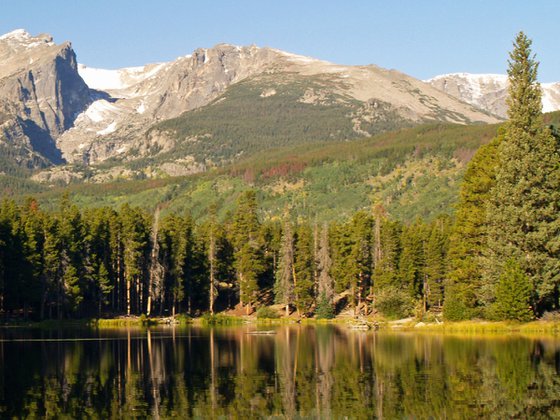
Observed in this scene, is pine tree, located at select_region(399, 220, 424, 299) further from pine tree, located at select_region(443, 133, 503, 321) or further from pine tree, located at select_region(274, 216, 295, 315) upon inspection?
pine tree, located at select_region(443, 133, 503, 321)

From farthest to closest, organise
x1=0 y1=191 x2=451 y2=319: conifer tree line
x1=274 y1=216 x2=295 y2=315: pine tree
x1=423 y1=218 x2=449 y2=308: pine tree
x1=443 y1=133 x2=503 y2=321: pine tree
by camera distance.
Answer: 1. x1=274 y1=216 x2=295 y2=315: pine tree
2. x1=0 y1=191 x2=451 y2=319: conifer tree line
3. x1=423 y1=218 x2=449 y2=308: pine tree
4. x1=443 y1=133 x2=503 y2=321: pine tree

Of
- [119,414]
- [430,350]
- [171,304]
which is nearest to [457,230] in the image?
[430,350]

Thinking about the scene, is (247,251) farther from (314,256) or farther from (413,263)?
(413,263)

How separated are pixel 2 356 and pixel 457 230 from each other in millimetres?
48163

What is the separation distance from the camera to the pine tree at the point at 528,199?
79688mm

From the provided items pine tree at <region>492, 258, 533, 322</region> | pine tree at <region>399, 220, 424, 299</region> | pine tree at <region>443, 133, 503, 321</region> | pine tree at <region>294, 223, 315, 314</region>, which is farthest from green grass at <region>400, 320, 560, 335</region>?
pine tree at <region>294, 223, 315, 314</region>

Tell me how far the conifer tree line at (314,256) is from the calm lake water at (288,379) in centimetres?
1103

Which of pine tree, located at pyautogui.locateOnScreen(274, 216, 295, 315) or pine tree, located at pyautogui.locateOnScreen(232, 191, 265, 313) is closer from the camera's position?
pine tree, located at pyautogui.locateOnScreen(274, 216, 295, 315)

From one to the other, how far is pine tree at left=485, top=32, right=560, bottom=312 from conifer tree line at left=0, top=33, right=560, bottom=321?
0.42 ft

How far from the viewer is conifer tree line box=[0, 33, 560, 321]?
269 ft

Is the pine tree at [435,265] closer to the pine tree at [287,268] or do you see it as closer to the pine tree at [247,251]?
the pine tree at [287,268]

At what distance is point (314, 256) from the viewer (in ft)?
482

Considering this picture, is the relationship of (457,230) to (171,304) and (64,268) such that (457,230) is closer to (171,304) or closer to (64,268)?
(64,268)

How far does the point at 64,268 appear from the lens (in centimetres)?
12706
